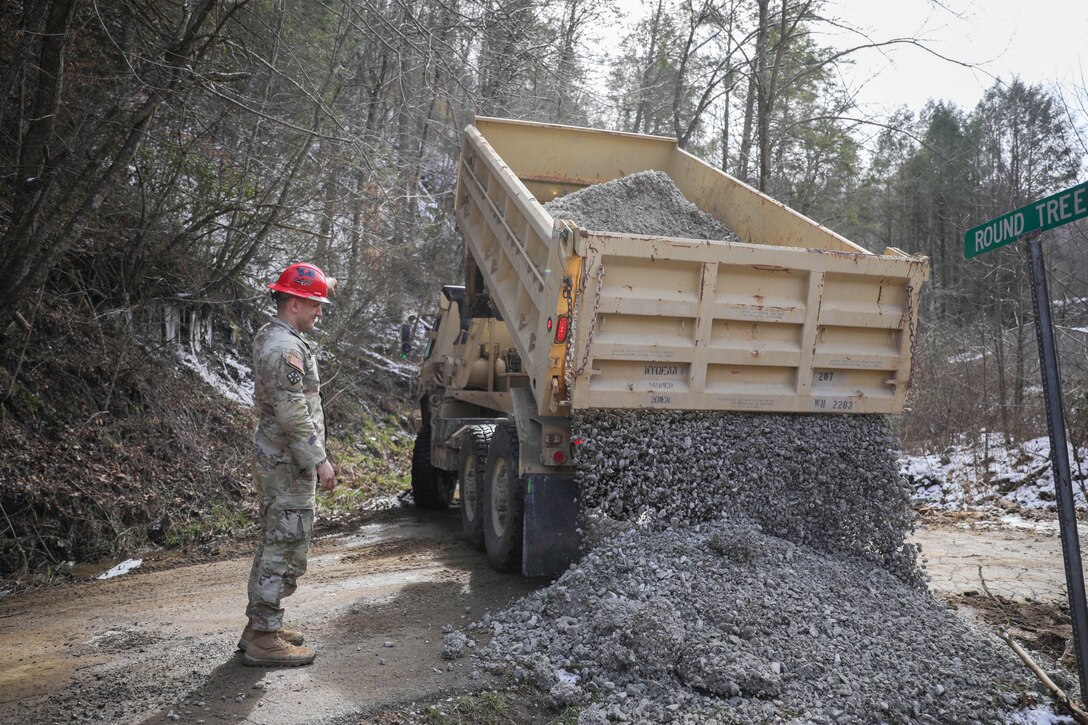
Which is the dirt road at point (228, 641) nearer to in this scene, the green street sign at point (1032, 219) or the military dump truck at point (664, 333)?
the military dump truck at point (664, 333)

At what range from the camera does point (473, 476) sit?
6.85m

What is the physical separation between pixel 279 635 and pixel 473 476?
8.53 ft

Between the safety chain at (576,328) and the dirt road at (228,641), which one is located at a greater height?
the safety chain at (576,328)

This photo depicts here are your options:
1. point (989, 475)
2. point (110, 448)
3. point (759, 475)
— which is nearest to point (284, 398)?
point (759, 475)

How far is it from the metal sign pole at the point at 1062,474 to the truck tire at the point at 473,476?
3867mm

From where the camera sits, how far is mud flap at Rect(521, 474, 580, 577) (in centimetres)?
547

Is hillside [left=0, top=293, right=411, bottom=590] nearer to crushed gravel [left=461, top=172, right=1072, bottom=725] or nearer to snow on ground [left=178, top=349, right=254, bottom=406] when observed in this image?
snow on ground [left=178, top=349, right=254, bottom=406]

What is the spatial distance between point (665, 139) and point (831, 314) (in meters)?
3.65

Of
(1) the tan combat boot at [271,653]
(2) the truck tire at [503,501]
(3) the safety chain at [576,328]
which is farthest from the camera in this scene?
(2) the truck tire at [503,501]

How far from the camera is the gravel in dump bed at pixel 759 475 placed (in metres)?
5.01

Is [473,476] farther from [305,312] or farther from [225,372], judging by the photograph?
[225,372]

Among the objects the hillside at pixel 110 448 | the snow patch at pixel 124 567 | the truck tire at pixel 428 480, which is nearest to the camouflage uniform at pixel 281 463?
the snow patch at pixel 124 567

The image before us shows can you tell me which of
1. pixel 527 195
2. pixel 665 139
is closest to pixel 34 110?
pixel 527 195

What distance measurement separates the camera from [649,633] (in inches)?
163
